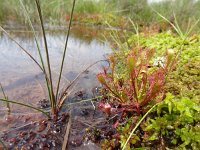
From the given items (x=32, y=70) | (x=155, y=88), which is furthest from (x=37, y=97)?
(x=155, y=88)

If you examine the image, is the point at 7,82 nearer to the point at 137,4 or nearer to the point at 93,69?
the point at 93,69

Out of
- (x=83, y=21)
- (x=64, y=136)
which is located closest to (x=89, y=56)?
(x=64, y=136)

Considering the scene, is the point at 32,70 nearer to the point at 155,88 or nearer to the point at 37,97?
the point at 37,97

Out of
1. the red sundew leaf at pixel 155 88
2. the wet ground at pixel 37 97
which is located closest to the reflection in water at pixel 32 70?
the wet ground at pixel 37 97

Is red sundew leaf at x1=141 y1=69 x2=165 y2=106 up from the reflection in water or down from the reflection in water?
up

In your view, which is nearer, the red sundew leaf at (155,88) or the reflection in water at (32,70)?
the red sundew leaf at (155,88)

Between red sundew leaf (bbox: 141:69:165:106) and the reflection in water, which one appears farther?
the reflection in water

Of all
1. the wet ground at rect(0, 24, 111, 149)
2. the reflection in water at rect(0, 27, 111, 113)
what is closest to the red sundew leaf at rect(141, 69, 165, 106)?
the wet ground at rect(0, 24, 111, 149)

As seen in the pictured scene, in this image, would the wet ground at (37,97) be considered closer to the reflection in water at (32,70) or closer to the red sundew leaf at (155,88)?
the reflection in water at (32,70)

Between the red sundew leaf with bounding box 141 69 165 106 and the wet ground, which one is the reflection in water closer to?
the wet ground

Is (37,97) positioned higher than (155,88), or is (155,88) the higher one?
(155,88)

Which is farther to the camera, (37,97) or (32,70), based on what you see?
(32,70)
